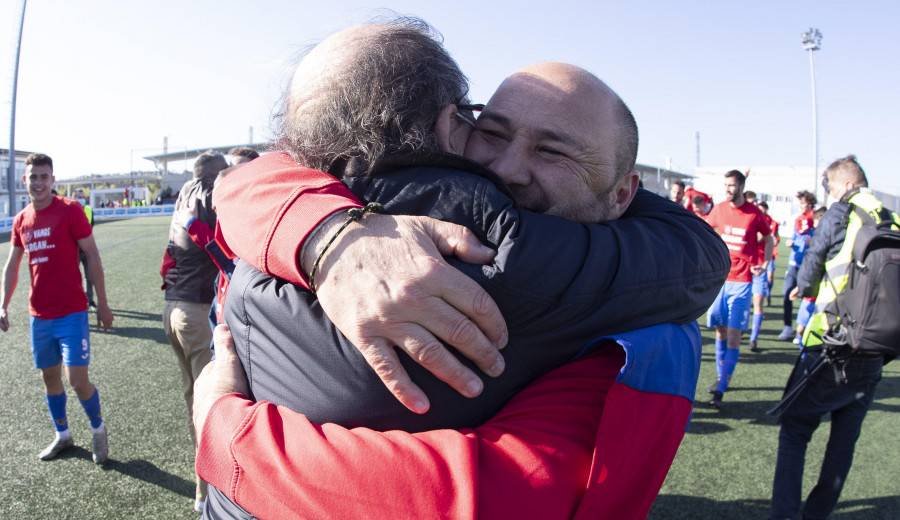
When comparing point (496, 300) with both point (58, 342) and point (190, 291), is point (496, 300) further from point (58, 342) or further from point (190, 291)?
point (58, 342)

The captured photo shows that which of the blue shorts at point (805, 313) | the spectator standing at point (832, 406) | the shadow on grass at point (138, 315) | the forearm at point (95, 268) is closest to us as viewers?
the spectator standing at point (832, 406)

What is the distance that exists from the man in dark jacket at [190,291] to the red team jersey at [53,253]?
1.06m

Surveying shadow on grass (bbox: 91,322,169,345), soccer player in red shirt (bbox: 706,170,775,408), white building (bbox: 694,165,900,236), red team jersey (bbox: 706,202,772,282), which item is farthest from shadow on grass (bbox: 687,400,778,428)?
white building (bbox: 694,165,900,236)

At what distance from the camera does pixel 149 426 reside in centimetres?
538

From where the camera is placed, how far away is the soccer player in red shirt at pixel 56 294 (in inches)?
189

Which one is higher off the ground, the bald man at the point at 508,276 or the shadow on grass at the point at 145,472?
the bald man at the point at 508,276

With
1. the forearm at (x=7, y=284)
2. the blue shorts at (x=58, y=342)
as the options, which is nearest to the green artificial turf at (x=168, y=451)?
the blue shorts at (x=58, y=342)

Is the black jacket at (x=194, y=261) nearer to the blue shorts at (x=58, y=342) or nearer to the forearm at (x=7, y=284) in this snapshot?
the blue shorts at (x=58, y=342)

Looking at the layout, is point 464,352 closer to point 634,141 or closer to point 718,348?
point 634,141

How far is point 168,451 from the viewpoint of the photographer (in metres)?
4.87

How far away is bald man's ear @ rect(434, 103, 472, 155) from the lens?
113 cm

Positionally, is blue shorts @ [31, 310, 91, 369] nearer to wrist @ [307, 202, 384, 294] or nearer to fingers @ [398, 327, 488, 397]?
wrist @ [307, 202, 384, 294]

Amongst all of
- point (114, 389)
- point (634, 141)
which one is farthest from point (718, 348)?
point (114, 389)

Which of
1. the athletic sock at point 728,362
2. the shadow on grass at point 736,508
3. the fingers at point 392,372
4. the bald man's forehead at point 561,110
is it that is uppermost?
the bald man's forehead at point 561,110
